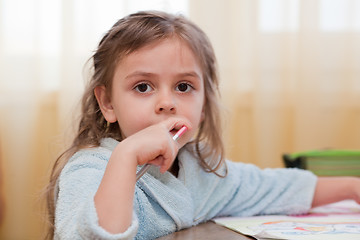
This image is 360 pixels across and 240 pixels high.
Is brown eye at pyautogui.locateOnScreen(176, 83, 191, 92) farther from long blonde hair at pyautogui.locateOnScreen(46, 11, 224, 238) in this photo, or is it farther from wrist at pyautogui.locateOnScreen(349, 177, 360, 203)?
wrist at pyautogui.locateOnScreen(349, 177, 360, 203)

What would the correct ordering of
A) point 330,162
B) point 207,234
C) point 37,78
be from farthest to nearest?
1. point 37,78
2. point 330,162
3. point 207,234

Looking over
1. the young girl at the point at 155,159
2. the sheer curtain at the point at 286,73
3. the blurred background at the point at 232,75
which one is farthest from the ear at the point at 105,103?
the sheer curtain at the point at 286,73

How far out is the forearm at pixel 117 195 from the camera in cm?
62

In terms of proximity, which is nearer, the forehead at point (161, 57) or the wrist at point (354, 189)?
the forehead at point (161, 57)

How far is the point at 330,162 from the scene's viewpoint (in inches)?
55.4

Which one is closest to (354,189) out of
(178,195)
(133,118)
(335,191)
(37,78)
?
(335,191)

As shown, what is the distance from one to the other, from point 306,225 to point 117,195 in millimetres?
365

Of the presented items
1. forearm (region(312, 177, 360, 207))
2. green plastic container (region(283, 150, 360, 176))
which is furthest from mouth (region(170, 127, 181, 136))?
green plastic container (region(283, 150, 360, 176))

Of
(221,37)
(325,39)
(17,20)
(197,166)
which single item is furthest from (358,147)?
(17,20)

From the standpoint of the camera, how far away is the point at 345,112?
1.71 m

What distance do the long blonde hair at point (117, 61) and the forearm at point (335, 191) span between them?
23 centimetres

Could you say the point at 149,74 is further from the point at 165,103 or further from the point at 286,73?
the point at 286,73

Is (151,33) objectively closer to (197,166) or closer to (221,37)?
(197,166)

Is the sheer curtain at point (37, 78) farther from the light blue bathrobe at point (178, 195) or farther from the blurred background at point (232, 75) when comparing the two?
the light blue bathrobe at point (178, 195)
